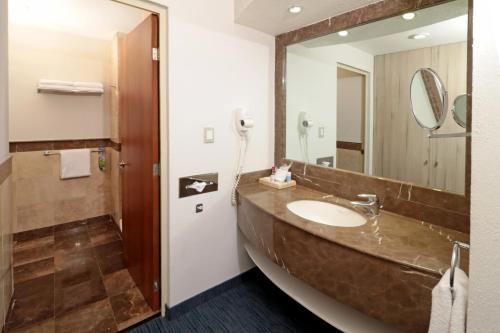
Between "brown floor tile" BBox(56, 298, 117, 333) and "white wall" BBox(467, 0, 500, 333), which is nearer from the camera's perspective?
"white wall" BBox(467, 0, 500, 333)

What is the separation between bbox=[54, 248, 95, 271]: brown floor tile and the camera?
257 centimetres

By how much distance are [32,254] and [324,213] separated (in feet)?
9.63

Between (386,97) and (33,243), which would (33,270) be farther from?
(386,97)

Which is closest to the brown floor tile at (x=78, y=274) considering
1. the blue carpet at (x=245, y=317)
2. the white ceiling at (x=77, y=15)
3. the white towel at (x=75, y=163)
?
the blue carpet at (x=245, y=317)

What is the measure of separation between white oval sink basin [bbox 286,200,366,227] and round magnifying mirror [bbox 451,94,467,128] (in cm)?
72

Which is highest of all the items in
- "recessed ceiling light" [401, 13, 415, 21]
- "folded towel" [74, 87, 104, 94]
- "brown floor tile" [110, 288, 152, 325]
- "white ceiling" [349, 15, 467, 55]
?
"recessed ceiling light" [401, 13, 415, 21]

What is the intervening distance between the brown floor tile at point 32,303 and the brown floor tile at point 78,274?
2.4 inches

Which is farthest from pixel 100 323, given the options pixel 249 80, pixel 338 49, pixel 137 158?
pixel 338 49

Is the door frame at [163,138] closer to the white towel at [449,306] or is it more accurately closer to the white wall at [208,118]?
the white wall at [208,118]

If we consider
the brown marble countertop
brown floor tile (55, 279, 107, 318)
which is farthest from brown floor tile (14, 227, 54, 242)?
the brown marble countertop

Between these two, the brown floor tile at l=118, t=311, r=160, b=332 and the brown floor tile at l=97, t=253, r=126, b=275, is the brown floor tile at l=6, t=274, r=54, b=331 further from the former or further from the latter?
the brown floor tile at l=118, t=311, r=160, b=332

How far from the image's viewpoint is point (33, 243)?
9.80 feet

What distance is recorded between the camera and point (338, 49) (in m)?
1.95

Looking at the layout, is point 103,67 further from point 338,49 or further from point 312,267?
point 312,267
